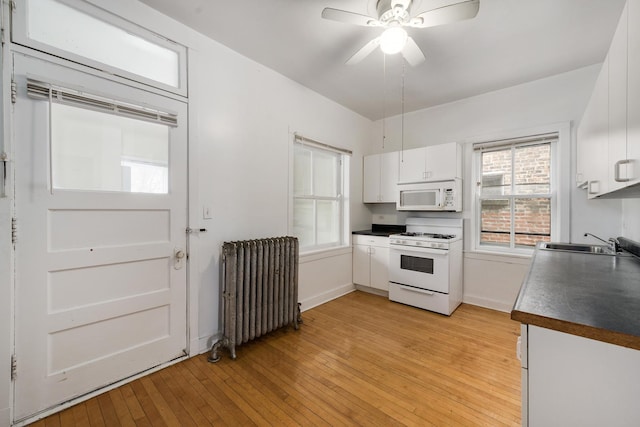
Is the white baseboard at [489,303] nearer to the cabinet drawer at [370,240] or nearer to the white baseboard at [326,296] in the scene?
the cabinet drawer at [370,240]

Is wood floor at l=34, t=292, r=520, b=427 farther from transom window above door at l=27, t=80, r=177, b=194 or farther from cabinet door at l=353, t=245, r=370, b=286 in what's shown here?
transom window above door at l=27, t=80, r=177, b=194

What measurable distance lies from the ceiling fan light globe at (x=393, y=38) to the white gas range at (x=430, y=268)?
7.04 ft

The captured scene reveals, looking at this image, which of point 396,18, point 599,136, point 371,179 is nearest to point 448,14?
point 396,18

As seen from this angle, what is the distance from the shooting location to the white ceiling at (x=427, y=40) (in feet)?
6.28

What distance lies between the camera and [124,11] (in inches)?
72.3

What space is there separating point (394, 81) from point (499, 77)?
113cm

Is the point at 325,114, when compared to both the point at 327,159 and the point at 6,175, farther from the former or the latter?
the point at 6,175

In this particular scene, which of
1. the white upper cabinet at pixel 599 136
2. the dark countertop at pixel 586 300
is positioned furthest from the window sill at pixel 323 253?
the white upper cabinet at pixel 599 136

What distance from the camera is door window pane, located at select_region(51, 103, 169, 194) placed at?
1.66 m

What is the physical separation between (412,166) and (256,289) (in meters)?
2.62

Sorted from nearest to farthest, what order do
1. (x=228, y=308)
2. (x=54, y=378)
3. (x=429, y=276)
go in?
(x=54, y=378)
(x=228, y=308)
(x=429, y=276)

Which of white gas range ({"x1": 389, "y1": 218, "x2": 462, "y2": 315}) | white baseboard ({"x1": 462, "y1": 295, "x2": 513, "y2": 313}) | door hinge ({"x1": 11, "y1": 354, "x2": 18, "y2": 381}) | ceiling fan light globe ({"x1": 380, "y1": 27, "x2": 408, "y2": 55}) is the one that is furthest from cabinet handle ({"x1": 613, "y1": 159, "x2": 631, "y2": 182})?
door hinge ({"x1": 11, "y1": 354, "x2": 18, "y2": 381})

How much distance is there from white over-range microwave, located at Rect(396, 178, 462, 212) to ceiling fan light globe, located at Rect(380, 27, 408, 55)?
2.03 m

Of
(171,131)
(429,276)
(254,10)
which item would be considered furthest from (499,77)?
(171,131)
